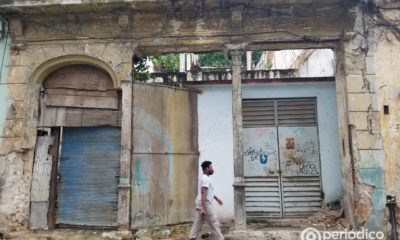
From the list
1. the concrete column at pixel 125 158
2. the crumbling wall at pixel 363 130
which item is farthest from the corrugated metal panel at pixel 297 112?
the concrete column at pixel 125 158

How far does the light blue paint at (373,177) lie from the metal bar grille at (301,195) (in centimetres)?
153

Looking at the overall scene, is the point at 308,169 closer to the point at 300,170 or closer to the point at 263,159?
the point at 300,170

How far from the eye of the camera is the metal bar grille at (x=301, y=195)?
25.5 ft

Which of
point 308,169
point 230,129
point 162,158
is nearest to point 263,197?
point 308,169

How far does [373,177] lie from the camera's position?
6402mm

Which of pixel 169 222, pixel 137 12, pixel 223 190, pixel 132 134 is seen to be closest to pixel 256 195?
pixel 223 190

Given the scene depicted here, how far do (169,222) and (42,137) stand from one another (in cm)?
314

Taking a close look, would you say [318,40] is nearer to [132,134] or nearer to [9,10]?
[132,134]

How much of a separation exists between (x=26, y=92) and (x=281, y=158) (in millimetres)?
5625

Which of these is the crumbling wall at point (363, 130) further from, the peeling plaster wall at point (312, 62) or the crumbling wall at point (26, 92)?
the crumbling wall at point (26, 92)

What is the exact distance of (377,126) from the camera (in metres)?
6.57

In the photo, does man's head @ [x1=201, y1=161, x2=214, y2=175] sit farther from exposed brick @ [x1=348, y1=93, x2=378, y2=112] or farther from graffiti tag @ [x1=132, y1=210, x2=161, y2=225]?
exposed brick @ [x1=348, y1=93, x2=378, y2=112]

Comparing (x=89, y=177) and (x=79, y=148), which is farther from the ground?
(x=79, y=148)

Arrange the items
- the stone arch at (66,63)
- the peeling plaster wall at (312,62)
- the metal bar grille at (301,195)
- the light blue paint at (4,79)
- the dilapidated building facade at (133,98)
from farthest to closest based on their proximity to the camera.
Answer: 1. the peeling plaster wall at (312,62)
2. the metal bar grille at (301,195)
3. the stone arch at (66,63)
4. the light blue paint at (4,79)
5. the dilapidated building facade at (133,98)
